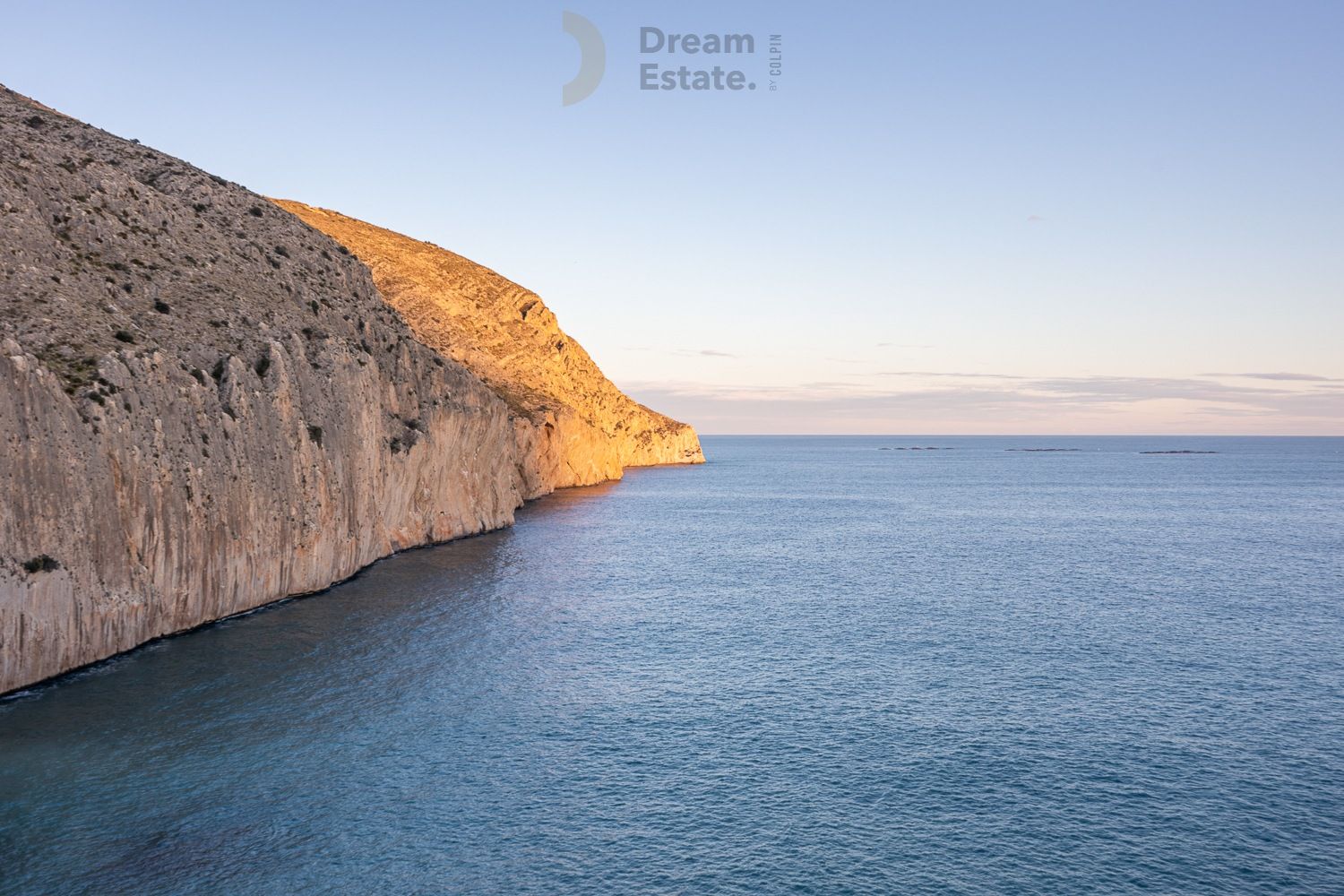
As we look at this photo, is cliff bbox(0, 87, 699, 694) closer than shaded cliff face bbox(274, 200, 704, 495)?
Yes

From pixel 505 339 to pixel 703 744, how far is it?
13707 cm

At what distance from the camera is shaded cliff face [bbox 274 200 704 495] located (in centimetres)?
14100

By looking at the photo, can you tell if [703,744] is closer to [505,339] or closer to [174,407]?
[174,407]

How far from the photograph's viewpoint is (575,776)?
3117 centimetres

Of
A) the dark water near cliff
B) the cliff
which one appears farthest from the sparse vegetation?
the dark water near cliff

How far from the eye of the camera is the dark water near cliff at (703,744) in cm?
2519

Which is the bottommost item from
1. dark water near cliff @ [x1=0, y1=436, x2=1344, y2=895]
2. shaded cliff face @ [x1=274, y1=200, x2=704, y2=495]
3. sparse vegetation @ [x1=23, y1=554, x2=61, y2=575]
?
dark water near cliff @ [x1=0, y1=436, x2=1344, y2=895]

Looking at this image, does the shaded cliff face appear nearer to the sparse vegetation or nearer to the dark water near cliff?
the dark water near cliff

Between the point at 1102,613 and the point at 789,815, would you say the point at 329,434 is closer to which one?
the point at 789,815

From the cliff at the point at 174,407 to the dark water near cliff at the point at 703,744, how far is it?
3426 mm

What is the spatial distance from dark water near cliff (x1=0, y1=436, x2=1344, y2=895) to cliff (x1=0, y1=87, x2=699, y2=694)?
343 cm

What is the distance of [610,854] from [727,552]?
191 ft

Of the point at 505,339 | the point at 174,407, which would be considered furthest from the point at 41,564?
the point at 505,339

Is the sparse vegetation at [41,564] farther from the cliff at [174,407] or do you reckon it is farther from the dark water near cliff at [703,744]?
the dark water near cliff at [703,744]
